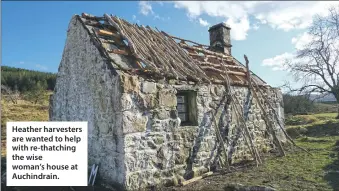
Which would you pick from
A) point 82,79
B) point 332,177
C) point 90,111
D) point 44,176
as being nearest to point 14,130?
point 44,176

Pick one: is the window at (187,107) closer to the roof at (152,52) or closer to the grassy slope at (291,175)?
the roof at (152,52)

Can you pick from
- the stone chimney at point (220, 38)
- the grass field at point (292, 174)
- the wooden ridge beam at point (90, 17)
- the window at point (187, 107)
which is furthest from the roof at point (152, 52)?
the grass field at point (292, 174)

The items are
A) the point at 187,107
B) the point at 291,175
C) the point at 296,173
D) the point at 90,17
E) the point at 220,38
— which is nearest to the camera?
the point at 291,175

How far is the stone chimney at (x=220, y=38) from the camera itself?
1234 centimetres

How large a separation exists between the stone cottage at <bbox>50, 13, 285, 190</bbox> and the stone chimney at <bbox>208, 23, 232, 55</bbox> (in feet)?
9.37

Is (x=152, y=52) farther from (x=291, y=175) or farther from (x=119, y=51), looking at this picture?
(x=291, y=175)

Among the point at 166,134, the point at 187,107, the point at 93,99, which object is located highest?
the point at 93,99

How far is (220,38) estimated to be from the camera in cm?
1236

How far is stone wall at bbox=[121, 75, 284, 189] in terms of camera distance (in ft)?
19.9

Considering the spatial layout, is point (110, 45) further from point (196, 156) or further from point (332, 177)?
point (332, 177)

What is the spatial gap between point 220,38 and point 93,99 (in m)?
7.25
